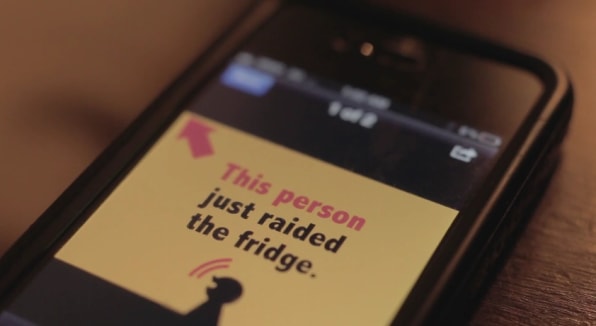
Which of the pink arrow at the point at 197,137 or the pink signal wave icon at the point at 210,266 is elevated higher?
the pink arrow at the point at 197,137

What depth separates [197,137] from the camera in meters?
0.31

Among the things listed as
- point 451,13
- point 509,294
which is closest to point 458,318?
point 509,294

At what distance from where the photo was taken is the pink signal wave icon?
0.27 metres

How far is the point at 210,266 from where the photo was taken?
10.8 inches

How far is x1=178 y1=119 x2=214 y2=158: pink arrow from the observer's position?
0.31 m

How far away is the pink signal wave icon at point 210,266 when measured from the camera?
0.90 feet

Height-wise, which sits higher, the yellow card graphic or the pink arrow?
the pink arrow

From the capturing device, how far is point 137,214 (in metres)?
0.29

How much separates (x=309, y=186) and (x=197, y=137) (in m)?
0.04

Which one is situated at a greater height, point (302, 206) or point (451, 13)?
point (451, 13)

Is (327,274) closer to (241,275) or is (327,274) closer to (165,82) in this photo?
(241,275)

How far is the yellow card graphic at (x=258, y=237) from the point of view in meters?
0.27

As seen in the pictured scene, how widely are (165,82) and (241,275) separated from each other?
0.12 metres

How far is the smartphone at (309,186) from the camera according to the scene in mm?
267
